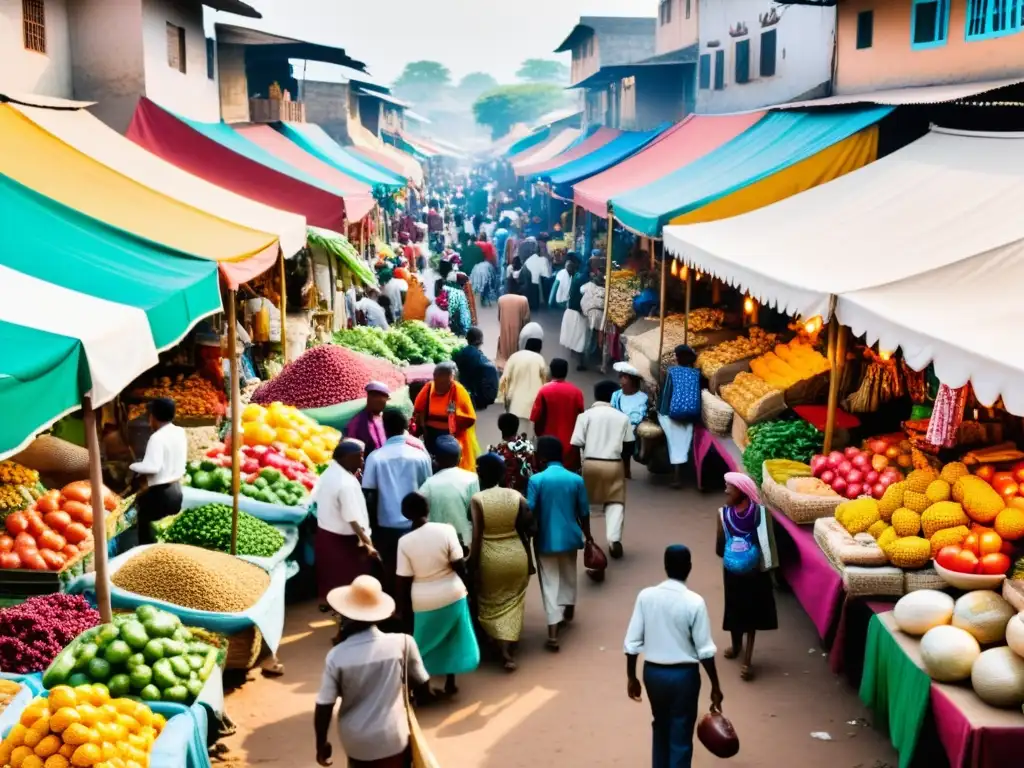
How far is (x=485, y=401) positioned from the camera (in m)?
12.7

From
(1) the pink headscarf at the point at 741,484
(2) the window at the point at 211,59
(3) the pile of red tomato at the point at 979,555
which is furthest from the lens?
(2) the window at the point at 211,59

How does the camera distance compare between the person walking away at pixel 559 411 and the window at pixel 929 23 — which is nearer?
the person walking away at pixel 559 411

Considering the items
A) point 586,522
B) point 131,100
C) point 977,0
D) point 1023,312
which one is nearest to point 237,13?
point 131,100

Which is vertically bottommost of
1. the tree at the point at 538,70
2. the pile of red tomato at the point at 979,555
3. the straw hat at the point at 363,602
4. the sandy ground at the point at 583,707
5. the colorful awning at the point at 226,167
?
the tree at the point at 538,70

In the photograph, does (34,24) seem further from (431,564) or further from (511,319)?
(431,564)

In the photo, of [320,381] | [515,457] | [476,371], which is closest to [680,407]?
[476,371]

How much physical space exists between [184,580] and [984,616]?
14.9 feet

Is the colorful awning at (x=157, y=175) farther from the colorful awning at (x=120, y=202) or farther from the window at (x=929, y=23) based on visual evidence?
the window at (x=929, y=23)

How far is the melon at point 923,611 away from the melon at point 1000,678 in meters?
0.50

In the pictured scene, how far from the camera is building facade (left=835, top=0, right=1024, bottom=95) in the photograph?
1141 cm

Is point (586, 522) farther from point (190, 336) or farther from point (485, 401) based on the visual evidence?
point (190, 336)

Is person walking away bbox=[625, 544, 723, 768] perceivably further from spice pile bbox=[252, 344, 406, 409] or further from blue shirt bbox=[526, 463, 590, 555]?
spice pile bbox=[252, 344, 406, 409]

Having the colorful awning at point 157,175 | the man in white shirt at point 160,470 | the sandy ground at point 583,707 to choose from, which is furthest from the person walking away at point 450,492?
the colorful awning at point 157,175

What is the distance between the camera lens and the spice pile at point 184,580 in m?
6.87
